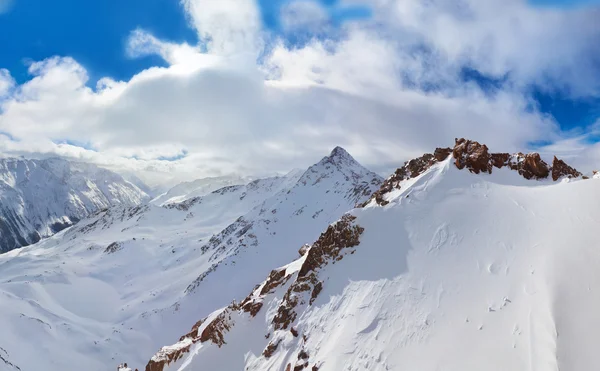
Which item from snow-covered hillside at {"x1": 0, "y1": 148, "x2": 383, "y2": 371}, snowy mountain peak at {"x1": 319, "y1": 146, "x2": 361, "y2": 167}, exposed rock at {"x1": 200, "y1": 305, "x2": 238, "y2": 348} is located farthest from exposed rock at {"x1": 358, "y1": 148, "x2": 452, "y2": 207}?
snowy mountain peak at {"x1": 319, "y1": 146, "x2": 361, "y2": 167}

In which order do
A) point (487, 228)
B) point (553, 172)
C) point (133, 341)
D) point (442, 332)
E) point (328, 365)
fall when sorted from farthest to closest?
point (133, 341) < point (553, 172) < point (487, 228) < point (328, 365) < point (442, 332)

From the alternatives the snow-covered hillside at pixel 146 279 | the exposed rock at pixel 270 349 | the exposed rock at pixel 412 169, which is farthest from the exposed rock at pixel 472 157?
the snow-covered hillside at pixel 146 279

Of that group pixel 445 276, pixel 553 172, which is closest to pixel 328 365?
pixel 445 276

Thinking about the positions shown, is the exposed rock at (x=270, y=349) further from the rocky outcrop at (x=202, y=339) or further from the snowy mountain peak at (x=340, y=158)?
the snowy mountain peak at (x=340, y=158)

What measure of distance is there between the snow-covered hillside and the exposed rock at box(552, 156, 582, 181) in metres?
61.2

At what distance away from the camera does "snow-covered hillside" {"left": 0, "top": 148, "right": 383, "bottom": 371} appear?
5703 cm

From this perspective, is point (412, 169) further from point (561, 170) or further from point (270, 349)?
point (270, 349)

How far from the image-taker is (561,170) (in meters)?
27.7

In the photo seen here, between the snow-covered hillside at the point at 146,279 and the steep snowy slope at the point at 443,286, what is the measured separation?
36.5 m

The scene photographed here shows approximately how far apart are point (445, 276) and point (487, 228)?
5051 millimetres

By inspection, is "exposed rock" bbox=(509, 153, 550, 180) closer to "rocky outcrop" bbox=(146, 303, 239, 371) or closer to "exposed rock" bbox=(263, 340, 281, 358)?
"exposed rock" bbox=(263, 340, 281, 358)

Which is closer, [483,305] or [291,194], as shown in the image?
[483,305]

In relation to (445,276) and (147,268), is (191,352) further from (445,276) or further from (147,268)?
(147,268)

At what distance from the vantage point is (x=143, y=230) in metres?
166
